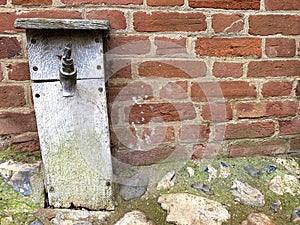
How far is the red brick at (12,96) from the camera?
96 cm

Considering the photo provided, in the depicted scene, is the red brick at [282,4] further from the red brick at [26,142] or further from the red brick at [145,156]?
the red brick at [26,142]

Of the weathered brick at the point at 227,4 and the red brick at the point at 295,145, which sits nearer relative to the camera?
the weathered brick at the point at 227,4

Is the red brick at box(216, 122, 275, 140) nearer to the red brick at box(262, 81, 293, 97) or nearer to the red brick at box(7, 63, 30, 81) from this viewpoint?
the red brick at box(262, 81, 293, 97)

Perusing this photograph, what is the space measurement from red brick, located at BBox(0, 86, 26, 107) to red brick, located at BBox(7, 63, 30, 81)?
1.3 inches

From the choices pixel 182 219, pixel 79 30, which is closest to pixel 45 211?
pixel 182 219

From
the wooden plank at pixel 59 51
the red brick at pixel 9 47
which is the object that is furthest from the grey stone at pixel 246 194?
the red brick at pixel 9 47

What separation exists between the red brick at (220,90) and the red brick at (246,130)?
0.37ft

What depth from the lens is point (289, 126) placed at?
113 cm

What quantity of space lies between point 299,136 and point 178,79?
20.9 inches

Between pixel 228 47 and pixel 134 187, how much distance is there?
563mm

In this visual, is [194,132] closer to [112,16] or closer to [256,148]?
[256,148]

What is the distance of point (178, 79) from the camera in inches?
40.3

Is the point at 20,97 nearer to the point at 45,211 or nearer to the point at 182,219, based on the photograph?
the point at 45,211

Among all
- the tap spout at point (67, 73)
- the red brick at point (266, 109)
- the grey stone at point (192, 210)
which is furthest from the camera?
the red brick at point (266, 109)
